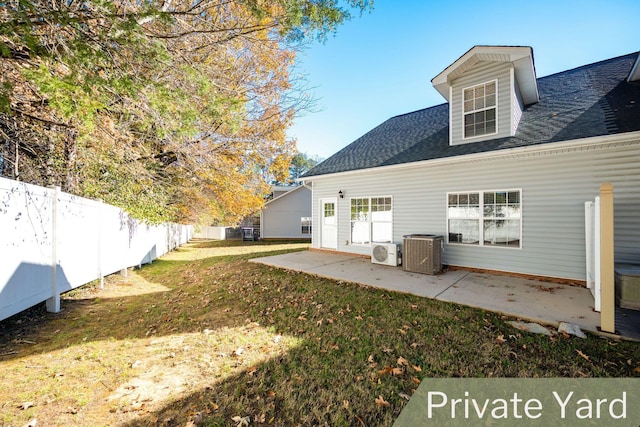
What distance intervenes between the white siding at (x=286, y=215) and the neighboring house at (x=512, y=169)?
478 inches

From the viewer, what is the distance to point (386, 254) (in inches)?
305

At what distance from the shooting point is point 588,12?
6.79 metres

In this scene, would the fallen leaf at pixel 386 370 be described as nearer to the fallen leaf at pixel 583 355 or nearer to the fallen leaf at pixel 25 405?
the fallen leaf at pixel 583 355

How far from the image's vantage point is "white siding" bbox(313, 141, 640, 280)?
5.18 m

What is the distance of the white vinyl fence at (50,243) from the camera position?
348cm

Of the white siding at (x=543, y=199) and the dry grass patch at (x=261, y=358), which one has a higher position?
the white siding at (x=543, y=199)

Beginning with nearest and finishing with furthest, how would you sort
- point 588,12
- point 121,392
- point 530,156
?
point 121,392
point 530,156
point 588,12

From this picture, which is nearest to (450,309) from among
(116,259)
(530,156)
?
(530,156)

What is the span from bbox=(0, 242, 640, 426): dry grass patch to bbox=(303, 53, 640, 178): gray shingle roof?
465cm

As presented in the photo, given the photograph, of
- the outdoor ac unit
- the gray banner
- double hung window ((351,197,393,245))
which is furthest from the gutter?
the gray banner

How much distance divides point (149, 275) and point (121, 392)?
6559mm

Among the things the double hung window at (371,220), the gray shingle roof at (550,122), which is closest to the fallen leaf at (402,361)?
the double hung window at (371,220)

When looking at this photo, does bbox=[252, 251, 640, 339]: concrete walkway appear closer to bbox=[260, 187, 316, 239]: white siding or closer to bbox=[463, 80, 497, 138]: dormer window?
bbox=[463, 80, 497, 138]: dormer window

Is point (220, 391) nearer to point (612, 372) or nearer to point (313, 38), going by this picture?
point (612, 372)
